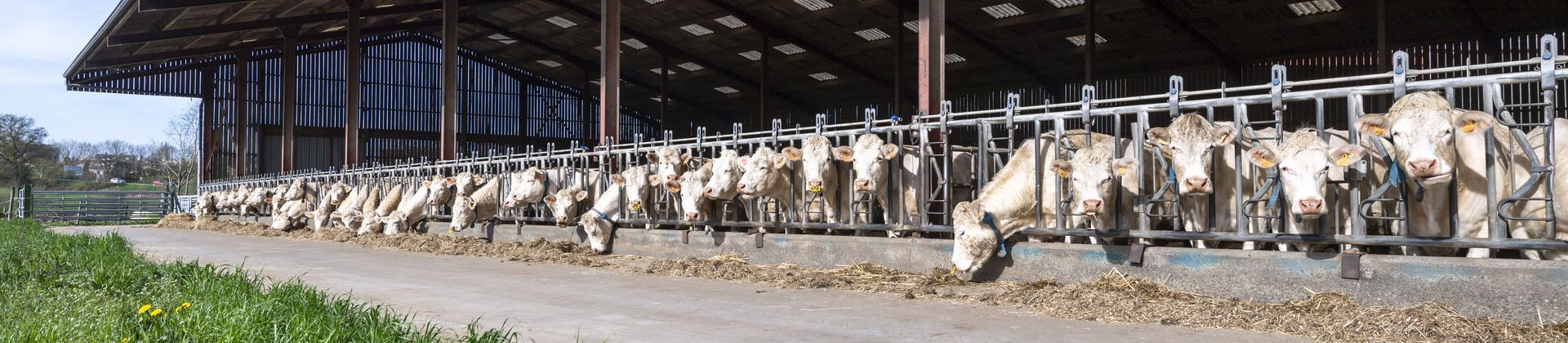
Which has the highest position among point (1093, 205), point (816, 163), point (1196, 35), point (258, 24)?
point (258, 24)

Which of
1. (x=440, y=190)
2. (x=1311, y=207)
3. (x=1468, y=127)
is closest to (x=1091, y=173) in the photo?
(x=1311, y=207)

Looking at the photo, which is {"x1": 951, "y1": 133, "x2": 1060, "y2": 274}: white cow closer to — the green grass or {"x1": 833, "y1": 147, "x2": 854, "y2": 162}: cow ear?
{"x1": 833, "y1": 147, "x2": 854, "y2": 162}: cow ear

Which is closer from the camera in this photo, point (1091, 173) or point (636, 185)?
point (1091, 173)

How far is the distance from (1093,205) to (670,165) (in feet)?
18.7

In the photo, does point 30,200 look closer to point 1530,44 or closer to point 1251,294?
point 1251,294

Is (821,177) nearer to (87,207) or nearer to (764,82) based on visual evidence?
(764,82)

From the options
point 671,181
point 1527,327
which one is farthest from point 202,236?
point 1527,327

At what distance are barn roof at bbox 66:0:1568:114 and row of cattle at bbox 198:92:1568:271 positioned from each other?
12345 millimetres

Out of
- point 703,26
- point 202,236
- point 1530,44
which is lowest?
point 202,236

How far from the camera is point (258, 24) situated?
27047 mm

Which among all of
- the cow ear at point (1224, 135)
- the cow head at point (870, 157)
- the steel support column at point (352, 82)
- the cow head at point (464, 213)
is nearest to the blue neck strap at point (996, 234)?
the cow ear at point (1224, 135)

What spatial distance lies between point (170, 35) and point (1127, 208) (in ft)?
80.0

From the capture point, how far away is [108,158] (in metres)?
72.8

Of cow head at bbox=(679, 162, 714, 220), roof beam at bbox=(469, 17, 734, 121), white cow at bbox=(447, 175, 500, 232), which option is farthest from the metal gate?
cow head at bbox=(679, 162, 714, 220)
